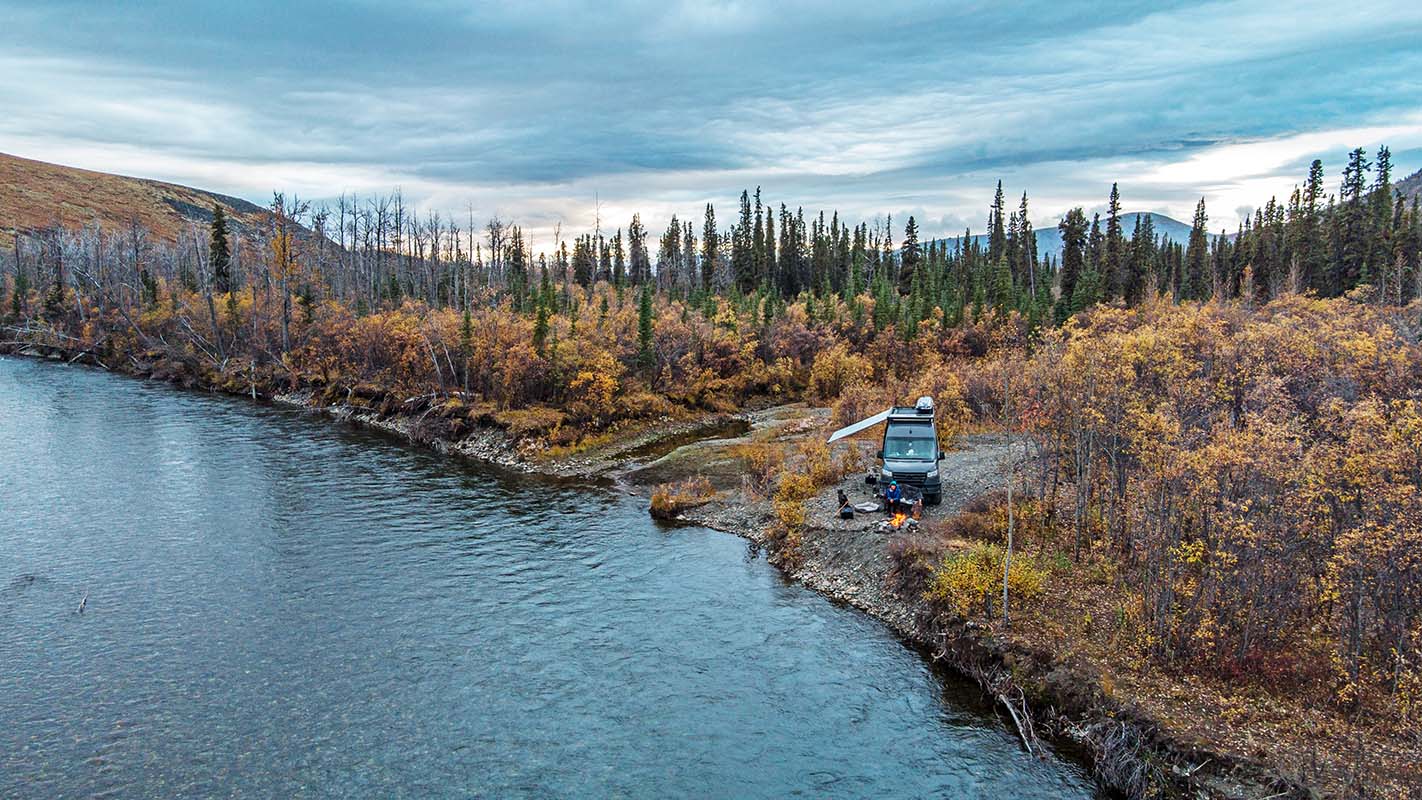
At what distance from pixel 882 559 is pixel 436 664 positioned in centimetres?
1519

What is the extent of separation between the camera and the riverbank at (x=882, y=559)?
1577 cm

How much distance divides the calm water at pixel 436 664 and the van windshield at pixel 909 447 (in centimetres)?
781

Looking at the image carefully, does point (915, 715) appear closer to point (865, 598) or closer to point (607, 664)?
point (865, 598)

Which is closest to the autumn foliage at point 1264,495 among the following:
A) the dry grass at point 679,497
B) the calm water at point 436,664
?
the calm water at point 436,664

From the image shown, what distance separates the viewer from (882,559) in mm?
27000

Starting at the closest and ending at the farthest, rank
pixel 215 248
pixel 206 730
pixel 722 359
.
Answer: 1. pixel 206 730
2. pixel 722 359
3. pixel 215 248

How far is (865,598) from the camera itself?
25500 millimetres

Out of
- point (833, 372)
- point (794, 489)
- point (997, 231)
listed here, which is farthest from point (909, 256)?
point (794, 489)

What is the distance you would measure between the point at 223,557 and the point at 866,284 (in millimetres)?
108271

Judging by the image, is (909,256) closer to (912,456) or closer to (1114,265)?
(1114,265)

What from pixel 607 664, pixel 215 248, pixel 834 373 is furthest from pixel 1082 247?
pixel 215 248

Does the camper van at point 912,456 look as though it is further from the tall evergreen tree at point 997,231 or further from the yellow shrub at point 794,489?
the tall evergreen tree at point 997,231

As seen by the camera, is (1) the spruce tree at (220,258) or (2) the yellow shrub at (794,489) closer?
(2) the yellow shrub at (794,489)

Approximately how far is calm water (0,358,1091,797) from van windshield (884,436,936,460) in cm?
781
